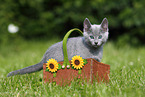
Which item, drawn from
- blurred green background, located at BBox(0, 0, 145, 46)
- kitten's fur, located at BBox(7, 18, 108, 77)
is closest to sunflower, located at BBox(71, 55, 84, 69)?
kitten's fur, located at BBox(7, 18, 108, 77)

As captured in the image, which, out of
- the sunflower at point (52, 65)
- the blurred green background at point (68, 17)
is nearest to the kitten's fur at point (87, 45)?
the sunflower at point (52, 65)

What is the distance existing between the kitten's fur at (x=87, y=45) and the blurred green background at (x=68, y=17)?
12.3 ft

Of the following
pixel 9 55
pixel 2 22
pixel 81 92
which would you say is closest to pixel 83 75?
pixel 81 92

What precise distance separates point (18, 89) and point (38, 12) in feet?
17.8

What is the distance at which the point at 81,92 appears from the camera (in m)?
1.94

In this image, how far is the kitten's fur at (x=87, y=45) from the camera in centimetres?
209

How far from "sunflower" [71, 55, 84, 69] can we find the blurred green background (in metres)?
3.96

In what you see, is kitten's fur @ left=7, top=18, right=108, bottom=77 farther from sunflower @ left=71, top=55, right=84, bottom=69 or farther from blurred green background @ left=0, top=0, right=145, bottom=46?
blurred green background @ left=0, top=0, right=145, bottom=46

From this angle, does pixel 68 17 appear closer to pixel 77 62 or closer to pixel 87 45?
pixel 87 45

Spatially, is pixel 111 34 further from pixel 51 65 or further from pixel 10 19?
pixel 51 65

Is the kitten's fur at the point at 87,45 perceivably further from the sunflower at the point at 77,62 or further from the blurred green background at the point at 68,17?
the blurred green background at the point at 68,17

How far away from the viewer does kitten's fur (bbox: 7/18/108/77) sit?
2090mm

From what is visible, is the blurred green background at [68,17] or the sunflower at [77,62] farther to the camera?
the blurred green background at [68,17]

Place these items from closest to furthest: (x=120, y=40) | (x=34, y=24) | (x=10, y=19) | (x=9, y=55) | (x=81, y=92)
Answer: (x=81, y=92), (x=9, y=55), (x=10, y=19), (x=120, y=40), (x=34, y=24)
